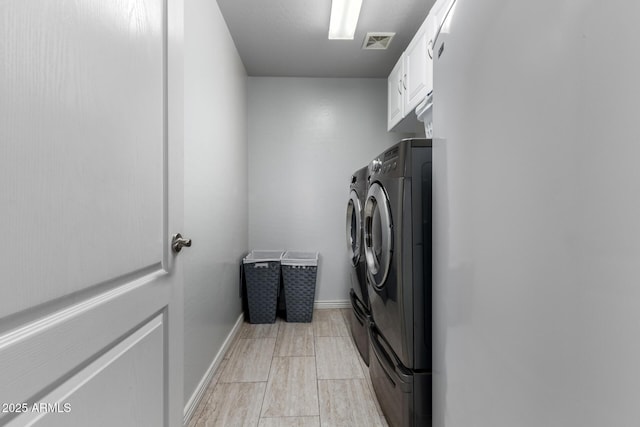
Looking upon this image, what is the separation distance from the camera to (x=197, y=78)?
5.77 ft

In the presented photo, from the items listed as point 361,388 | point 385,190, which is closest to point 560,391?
point 385,190

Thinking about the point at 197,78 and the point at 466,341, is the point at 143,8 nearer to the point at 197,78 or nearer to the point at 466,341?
the point at 197,78

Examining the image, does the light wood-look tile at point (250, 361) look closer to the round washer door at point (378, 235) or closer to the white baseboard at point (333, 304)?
the white baseboard at point (333, 304)

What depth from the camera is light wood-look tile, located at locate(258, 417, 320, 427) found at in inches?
59.9

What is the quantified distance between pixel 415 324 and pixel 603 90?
3.12 feet

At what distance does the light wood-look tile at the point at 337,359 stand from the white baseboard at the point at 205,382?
25.2 inches

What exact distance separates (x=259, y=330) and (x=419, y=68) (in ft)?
7.68

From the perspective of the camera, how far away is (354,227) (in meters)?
2.54

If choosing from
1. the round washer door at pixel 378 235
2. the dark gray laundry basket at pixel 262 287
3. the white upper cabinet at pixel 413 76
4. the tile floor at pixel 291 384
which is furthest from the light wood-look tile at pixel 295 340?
the white upper cabinet at pixel 413 76

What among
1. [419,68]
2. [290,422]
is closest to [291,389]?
[290,422]

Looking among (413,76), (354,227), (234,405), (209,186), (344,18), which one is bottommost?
(234,405)

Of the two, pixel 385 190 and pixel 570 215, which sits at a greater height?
pixel 385 190

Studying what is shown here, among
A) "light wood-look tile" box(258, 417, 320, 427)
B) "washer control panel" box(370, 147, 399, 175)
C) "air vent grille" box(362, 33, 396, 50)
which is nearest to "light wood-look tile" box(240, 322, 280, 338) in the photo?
"light wood-look tile" box(258, 417, 320, 427)

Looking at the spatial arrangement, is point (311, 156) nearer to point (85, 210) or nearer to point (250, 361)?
point (250, 361)
